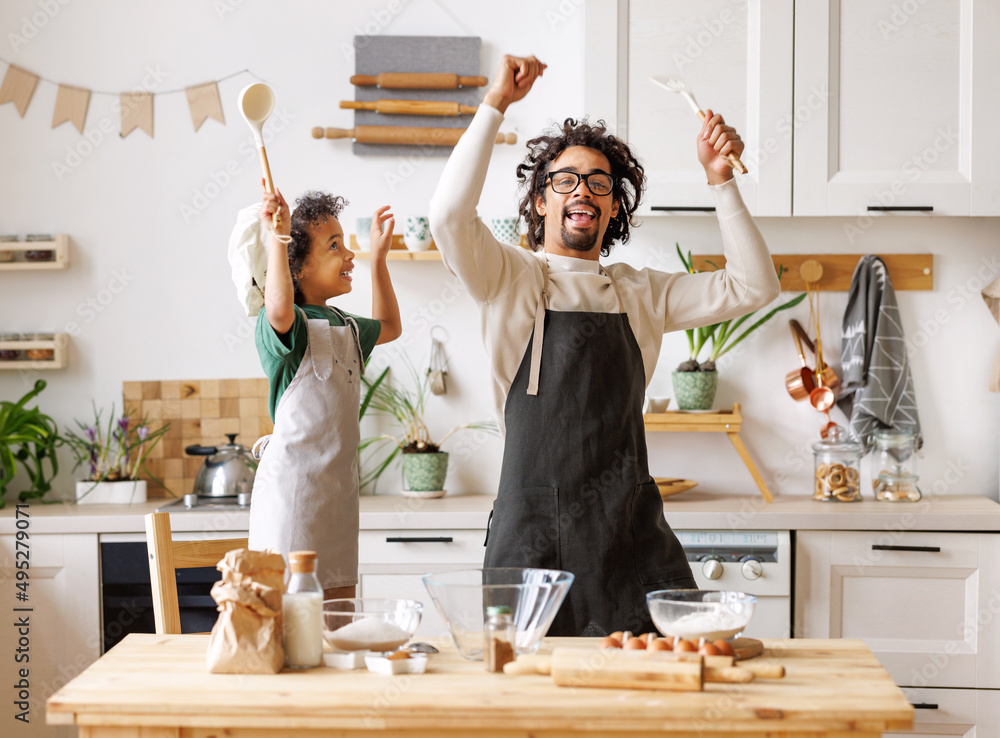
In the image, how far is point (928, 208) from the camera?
264cm

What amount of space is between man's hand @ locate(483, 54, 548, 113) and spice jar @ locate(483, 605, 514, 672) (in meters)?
0.78

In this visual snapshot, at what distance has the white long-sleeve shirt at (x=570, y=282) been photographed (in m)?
1.55

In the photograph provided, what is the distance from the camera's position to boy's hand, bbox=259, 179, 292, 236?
137 centimetres

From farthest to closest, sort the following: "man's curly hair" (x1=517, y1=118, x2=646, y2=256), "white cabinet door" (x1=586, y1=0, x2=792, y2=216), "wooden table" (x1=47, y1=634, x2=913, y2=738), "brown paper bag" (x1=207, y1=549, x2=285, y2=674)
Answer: "white cabinet door" (x1=586, y1=0, x2=792, y2=216) < "man's curly hair" (x1=517, y1=118, x2=646, y2=256) < "brown paper bag" (x1=207, y1=549, x2=285, y2=674) < "wooden table" (x1=47, y1=634, x2=913, y2=738)

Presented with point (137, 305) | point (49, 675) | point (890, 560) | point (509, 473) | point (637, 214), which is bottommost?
point (49, 675)

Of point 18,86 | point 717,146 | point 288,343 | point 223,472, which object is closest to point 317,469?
point 288,343

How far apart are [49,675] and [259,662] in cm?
173

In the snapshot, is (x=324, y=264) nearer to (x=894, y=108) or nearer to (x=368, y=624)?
(x=368, y=624)

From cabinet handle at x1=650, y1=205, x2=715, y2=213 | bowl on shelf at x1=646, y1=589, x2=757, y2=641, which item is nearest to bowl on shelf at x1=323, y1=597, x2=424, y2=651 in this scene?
bowl on shelf at x1=646, y1=589, x2=757, y2=641

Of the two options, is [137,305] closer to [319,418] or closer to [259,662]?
[319,418]

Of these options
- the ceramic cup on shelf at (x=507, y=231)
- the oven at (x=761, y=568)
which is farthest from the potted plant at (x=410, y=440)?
the oven at (x=761, y=568)

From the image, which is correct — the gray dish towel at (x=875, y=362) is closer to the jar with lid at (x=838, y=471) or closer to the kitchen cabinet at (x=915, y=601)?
the jar with lid at (x=838, y=471)

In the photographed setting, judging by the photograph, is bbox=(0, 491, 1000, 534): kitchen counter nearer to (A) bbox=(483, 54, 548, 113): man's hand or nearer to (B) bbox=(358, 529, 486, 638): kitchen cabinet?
(B) bbox=(358, 529, 486, 638): kitchen cabinet

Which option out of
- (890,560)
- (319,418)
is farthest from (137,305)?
(890,560)
